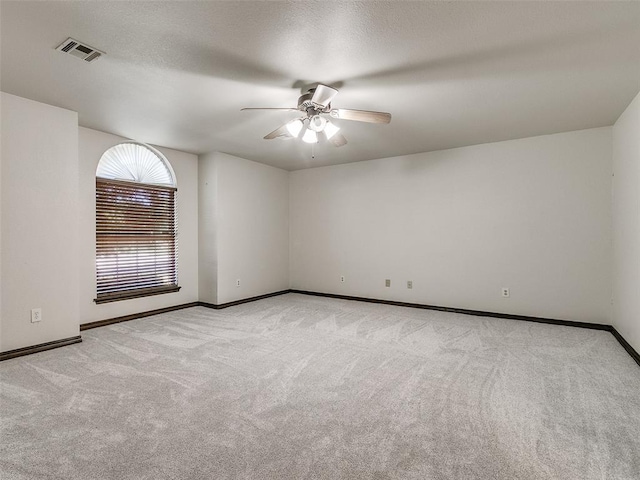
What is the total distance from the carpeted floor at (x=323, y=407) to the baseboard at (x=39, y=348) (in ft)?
0.33

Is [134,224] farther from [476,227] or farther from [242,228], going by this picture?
[476,227]

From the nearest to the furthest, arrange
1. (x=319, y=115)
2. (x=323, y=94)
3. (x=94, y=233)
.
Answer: (x=323, y=94), (x=319, y=115), (x=94, y=233)

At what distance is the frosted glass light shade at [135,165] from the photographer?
4.33 m

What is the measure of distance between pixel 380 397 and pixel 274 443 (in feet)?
2.88

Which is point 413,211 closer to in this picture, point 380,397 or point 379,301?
point 379,301

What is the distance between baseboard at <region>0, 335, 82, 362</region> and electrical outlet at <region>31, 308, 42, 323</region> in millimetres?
255

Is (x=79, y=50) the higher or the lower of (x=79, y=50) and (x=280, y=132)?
the higher

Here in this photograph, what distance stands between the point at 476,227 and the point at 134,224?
496 centimetres

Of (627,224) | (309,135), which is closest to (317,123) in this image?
(309,135)

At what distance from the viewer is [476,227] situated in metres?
4.84

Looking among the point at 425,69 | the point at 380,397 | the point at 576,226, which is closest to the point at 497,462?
the point at 380,397

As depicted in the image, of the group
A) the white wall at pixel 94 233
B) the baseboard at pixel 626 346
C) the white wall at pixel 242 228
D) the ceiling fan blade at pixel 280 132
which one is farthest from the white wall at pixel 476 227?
the ceiling fan blade at pixel 280 132

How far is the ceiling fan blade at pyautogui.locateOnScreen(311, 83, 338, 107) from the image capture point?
262 centimetres

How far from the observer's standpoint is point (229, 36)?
7.06ft
